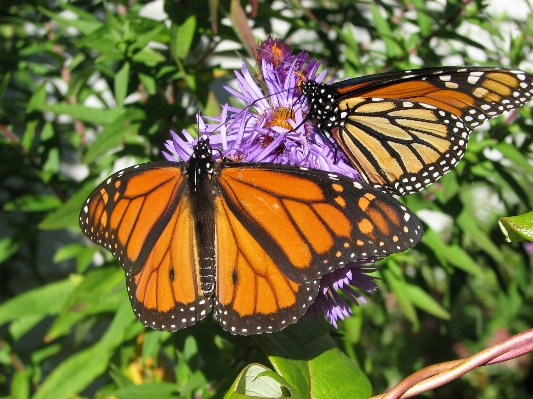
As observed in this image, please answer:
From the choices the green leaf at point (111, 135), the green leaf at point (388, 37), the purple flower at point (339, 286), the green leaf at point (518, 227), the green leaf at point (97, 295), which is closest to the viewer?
the green leaf at point (518, 227)

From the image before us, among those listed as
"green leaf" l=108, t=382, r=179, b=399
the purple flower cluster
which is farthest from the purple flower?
"green leaf" l=108, t=382, r=179, b=399

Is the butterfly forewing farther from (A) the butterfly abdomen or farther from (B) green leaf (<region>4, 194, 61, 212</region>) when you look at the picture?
(B) green leaf (<region>4, 194, 61, 212</region>)

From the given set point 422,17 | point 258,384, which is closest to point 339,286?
point 258,384

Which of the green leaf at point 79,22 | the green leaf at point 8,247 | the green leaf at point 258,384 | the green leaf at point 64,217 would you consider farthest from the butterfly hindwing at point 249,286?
the green leaf at point 8,247

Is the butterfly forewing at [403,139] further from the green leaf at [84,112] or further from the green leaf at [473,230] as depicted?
the green leaf at [84,112]

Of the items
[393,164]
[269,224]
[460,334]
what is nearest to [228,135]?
[269,224]

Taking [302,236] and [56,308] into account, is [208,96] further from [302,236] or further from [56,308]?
[56,308]

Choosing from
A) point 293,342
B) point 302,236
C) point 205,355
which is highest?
point 302,236
